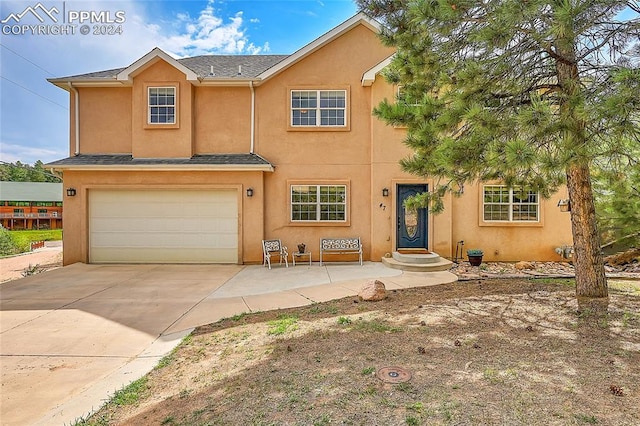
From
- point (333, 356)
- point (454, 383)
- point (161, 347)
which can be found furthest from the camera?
point (161, 347)

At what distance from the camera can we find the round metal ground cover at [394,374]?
3.03 meters

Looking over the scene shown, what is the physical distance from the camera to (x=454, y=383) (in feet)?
9.71

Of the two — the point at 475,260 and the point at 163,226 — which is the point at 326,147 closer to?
the point at 475,260

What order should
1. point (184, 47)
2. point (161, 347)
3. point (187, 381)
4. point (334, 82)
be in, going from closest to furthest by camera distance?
1. point (187, 381)
2. point (161, 347)
3. point (334, 82)
4. point (184, 47)

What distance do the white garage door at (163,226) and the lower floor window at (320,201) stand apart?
2108 mm

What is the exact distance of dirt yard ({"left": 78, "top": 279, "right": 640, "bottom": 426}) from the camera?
8.41 feet

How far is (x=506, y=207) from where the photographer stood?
10719mm

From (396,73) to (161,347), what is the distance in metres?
5.77

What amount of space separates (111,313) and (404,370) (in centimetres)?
527

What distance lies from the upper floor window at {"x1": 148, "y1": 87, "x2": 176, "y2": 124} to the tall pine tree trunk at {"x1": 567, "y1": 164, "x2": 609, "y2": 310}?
36.5 feet

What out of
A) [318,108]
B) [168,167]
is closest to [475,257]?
[318,108]

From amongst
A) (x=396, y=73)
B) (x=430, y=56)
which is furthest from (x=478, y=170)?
(x=396, y=73)

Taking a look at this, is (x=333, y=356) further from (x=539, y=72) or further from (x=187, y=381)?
(x=539, y=72)

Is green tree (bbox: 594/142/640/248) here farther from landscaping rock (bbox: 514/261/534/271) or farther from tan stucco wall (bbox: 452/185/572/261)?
landscaping rock (bbox: 514/261/534/271)
